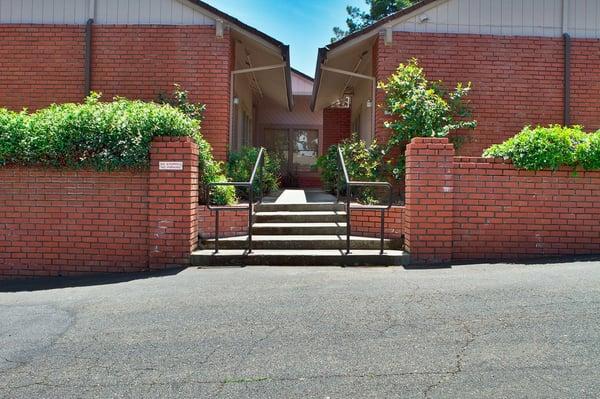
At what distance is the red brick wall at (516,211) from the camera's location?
6910 millimetres

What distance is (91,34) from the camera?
32.3 ft

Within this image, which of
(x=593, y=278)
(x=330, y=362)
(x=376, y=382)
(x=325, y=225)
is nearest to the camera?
(x=376, y=382)

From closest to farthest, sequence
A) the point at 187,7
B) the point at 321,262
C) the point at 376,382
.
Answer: the point at 376,382 < the point at 321,262 < the point at 187,7

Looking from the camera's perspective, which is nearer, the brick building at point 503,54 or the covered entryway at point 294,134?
the brick building at point 503,54

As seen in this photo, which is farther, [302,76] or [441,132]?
[302,76]

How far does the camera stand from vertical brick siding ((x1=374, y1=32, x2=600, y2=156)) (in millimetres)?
9898

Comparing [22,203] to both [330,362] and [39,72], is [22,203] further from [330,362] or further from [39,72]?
[330,362]

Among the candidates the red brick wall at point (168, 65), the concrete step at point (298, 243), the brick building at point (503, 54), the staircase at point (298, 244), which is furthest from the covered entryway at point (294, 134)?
the concrete step at point (298, 243)

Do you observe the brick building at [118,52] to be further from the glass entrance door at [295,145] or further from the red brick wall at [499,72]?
the glass entrance door at [295,145]

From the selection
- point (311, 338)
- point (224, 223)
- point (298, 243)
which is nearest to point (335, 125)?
point (224, 223)

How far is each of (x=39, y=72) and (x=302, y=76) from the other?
31.0 feet

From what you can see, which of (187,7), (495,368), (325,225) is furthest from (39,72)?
(495,368)

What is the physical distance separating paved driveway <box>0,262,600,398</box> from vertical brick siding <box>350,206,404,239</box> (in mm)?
1528

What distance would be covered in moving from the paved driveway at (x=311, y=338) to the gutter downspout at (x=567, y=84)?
17.0 feet
